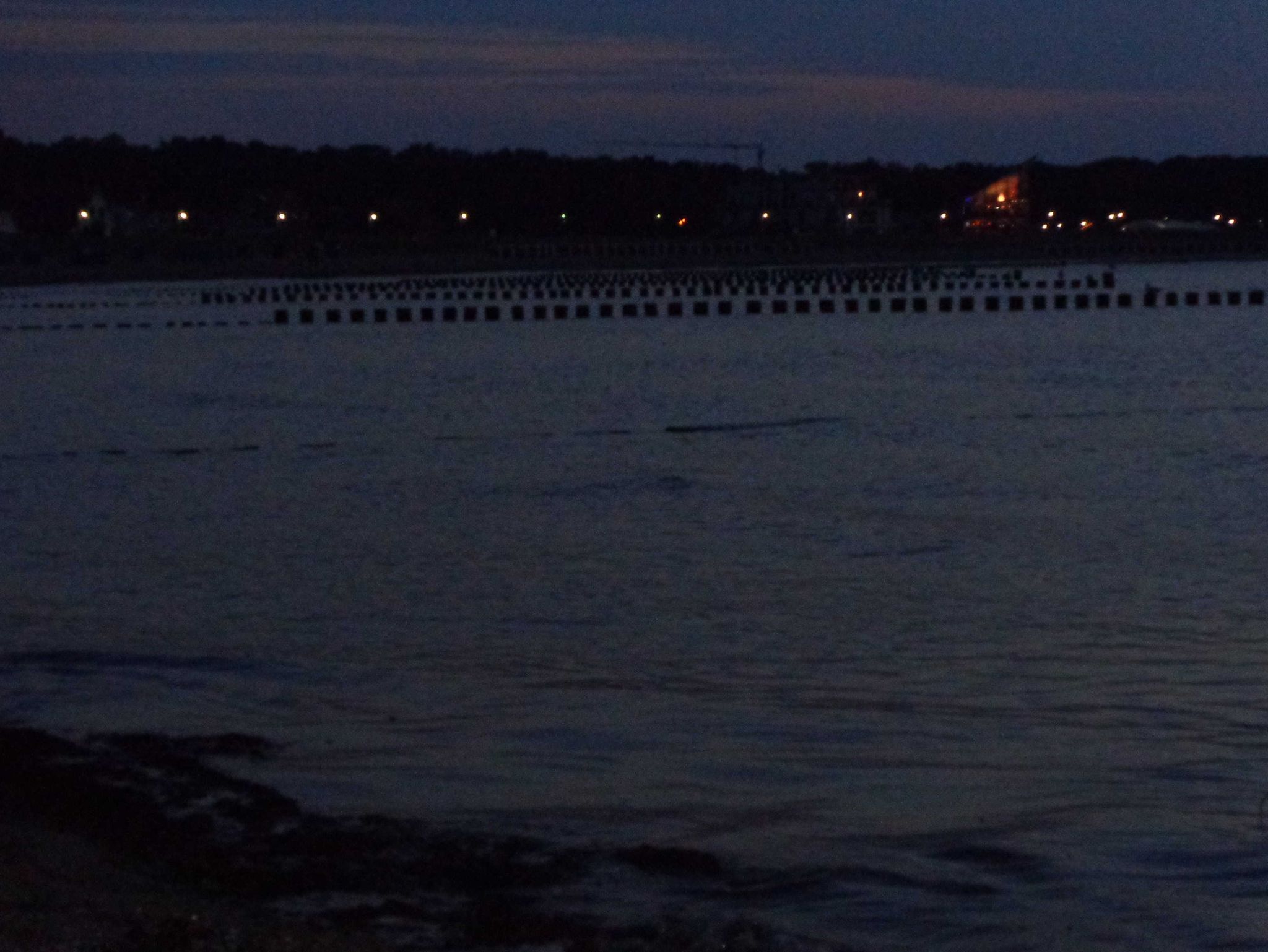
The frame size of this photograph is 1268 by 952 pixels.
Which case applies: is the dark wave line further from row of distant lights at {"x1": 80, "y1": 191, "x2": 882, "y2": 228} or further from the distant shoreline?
row of distant lights at {"x1": 80, "y1": 191, "x2": 882, "y2": 228}

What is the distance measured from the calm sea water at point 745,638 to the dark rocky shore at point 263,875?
0.33m

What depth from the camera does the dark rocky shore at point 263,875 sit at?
22.7 ft

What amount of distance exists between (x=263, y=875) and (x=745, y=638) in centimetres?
513

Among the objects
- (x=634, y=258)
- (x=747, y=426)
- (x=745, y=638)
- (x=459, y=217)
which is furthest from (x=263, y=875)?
(x=459, y=217)

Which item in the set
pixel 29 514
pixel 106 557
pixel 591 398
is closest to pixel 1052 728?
pixel 106 557

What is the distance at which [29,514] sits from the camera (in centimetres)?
1938

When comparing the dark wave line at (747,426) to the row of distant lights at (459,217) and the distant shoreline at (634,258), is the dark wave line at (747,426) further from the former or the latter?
the row of distant lights at (459,217)

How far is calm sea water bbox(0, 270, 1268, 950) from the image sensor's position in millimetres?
8570

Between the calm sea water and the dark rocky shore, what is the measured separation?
33 cm

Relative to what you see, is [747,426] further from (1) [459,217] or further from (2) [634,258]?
(1) [459,217]

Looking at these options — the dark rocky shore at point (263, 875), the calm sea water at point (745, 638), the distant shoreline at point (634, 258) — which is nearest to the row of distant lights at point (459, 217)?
the distant shoreline at point (634, 258)

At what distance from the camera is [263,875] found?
26.1 ft

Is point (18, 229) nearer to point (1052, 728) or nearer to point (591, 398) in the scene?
point (591, 398)

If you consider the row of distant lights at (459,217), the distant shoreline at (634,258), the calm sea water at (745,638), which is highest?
the row of distant lights at (459,217)
